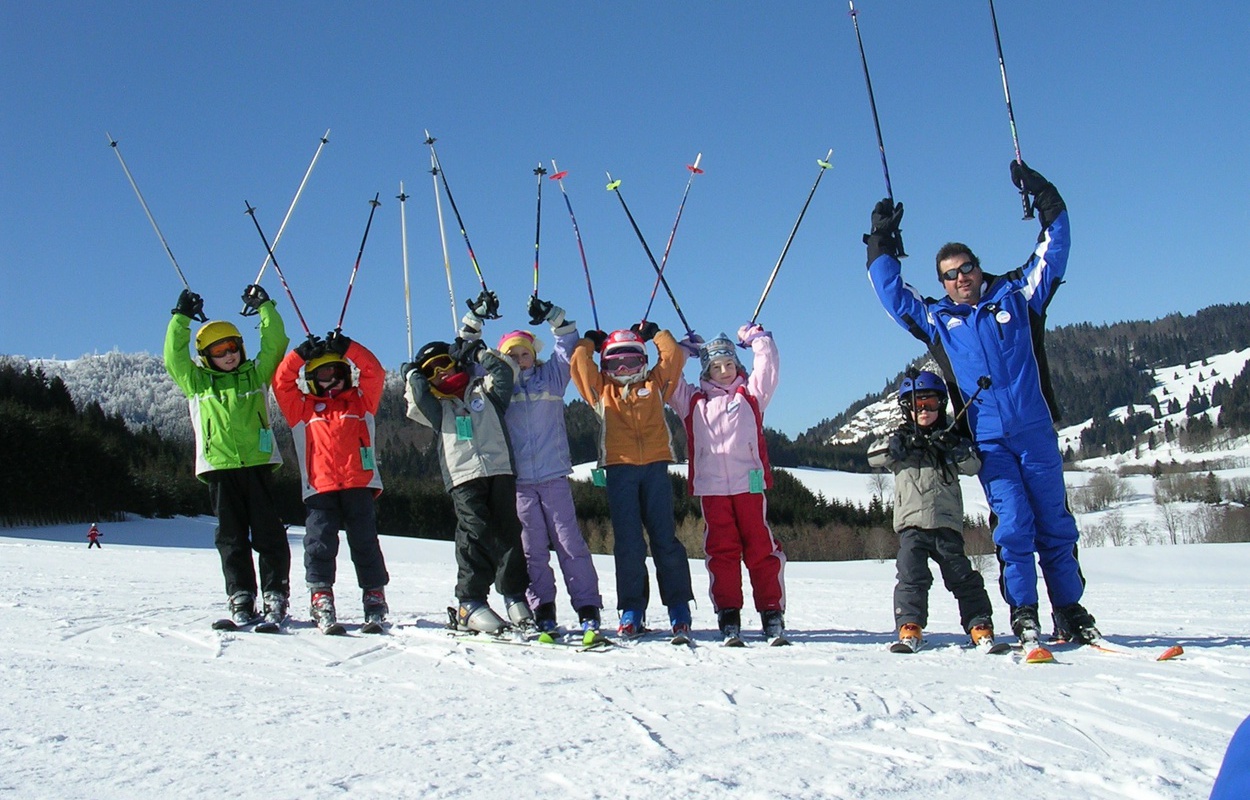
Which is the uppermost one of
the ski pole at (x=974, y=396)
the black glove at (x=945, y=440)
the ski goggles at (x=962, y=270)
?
the ski goggles at (x=962, y=270)

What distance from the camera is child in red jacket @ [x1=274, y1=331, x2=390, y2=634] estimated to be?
5051mm

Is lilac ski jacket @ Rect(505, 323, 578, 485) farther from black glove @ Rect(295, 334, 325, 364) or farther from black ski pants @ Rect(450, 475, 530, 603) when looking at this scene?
black glove @ Rect(295, 334, 325, 364)

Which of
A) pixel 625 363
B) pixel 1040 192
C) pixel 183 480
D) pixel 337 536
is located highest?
pixel 183 480

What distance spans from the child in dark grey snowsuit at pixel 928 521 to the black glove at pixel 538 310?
2047 mm

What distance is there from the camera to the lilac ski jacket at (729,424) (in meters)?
5.10

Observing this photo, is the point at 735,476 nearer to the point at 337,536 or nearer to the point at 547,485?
the point at 547,485

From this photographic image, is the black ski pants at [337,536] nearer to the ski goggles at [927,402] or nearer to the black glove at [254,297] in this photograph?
the black glove at [254,297]

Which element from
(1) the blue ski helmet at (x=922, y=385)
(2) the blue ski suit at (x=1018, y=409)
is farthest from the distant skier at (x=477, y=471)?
(2) the blue ski suit at (x=1018, y=409)

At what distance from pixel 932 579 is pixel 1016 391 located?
106 centimetres

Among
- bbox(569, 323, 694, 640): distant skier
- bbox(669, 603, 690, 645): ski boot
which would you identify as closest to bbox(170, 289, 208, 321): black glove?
bbox(569, 323, 694, 640): distant skier

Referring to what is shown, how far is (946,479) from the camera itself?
16.0 ft

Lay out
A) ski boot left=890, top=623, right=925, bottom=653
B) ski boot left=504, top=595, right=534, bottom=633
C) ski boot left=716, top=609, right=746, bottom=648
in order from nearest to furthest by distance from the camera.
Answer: ski boot left=890, top=623, right=925, bottom=653, ski boot left=716, top=609, right=746, bottom=648, ski boot left=504, top=595, right=534, bottom=633

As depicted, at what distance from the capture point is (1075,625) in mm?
4609

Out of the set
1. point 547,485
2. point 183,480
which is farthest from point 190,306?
point 183,480
